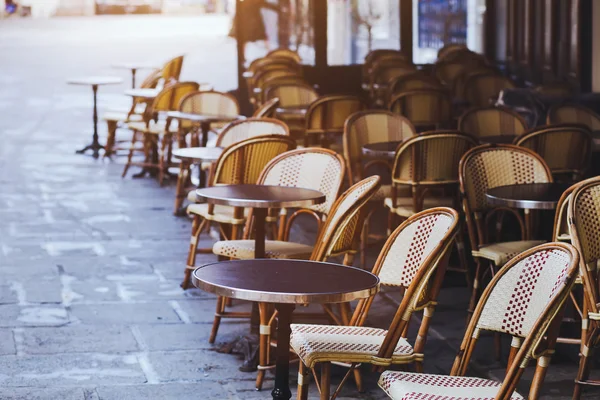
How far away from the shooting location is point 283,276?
11.1ft

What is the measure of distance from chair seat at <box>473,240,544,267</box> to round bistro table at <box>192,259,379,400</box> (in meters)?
A: 1.57

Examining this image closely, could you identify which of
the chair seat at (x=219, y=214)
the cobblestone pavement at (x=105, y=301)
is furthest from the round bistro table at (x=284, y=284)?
the chair seat at (x=219, y=214)

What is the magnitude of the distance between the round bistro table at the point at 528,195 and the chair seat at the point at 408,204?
116 centimetres

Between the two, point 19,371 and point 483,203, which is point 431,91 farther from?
point 19,371

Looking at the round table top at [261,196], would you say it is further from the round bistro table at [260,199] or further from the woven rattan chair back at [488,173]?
the woven rattan chair back at [488,173]

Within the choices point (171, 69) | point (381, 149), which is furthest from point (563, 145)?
point (171, 69)

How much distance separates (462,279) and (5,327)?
2.36 m

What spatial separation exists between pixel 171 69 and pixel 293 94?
128 inches

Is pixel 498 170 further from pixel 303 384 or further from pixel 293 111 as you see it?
pixel 293 111

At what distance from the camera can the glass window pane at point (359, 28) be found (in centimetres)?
1325

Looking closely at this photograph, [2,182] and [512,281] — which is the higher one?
[512,281]

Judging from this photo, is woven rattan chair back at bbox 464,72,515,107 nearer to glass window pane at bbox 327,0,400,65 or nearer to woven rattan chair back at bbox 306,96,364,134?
woven rattan chair back at bbox 306,96,364,134

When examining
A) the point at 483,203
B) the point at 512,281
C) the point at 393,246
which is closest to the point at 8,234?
the point at 483,203

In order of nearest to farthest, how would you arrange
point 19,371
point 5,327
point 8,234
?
point 19,371 → point 5,327 → point 8,234
